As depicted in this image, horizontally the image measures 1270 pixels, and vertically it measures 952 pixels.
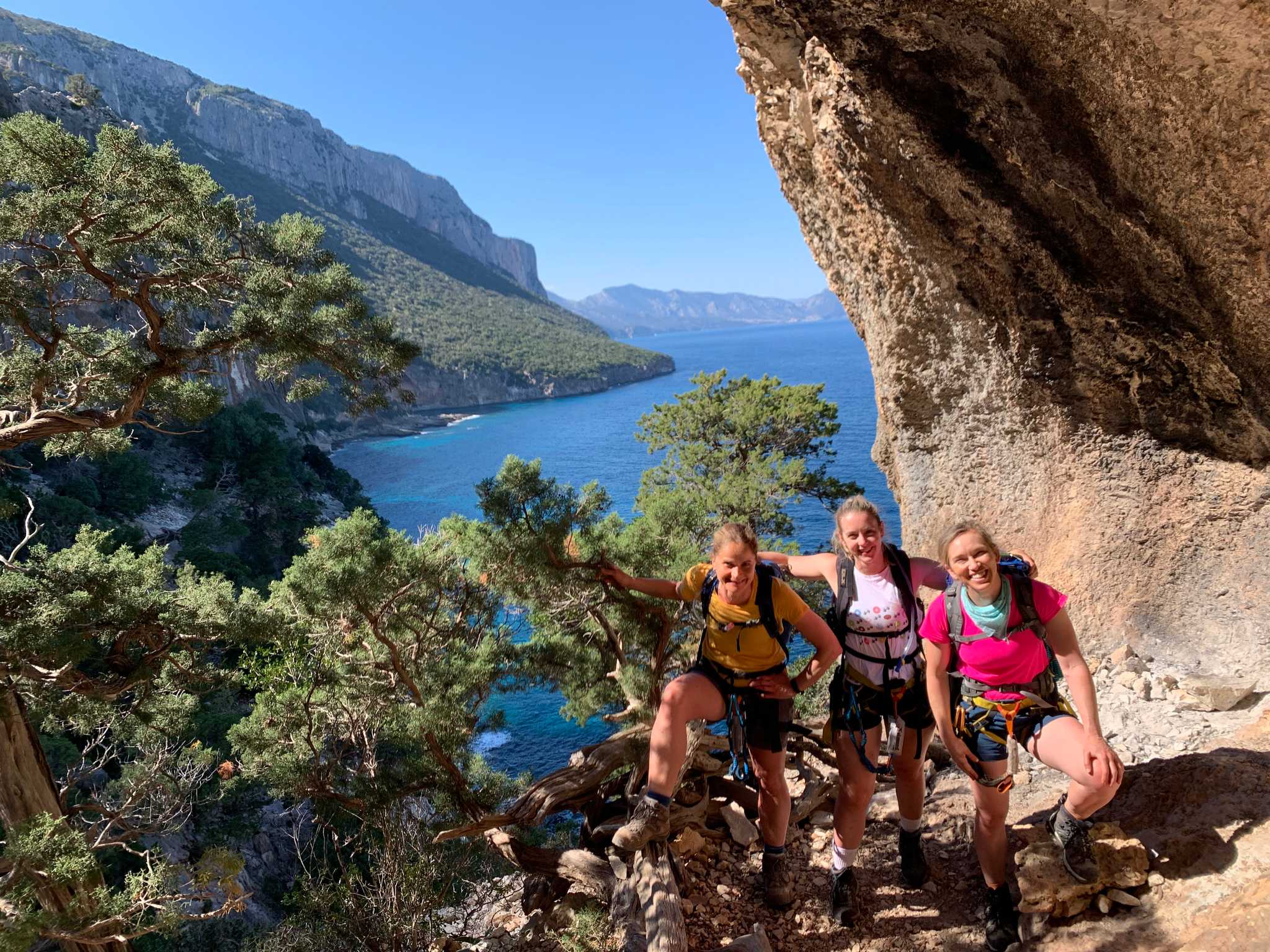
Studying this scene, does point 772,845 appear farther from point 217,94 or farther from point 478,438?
point 217,94

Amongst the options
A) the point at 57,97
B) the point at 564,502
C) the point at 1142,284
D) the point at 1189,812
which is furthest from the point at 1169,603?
the point at 57,97

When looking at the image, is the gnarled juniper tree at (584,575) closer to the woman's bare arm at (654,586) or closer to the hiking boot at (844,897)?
the woman's bare arm at (654,586)

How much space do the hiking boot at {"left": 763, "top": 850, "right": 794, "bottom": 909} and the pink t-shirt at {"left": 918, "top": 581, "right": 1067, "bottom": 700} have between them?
1.43 m

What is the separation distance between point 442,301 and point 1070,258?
98882 millimetres

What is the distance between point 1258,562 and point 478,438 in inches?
2384

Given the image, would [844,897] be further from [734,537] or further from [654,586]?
[734,537]

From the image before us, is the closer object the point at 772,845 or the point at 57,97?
the point at 772,845

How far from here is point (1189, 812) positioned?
2920 mm

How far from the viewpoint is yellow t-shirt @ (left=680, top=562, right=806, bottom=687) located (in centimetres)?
286

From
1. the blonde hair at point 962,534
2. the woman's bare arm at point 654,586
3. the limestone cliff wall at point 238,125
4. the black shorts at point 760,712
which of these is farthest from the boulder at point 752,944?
the limestone cliff wall at point 238,125

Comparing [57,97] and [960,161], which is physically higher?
[57,97]

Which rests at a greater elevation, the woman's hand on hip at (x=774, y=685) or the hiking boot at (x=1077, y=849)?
the woman's hand on hip at (x=774, y=685)

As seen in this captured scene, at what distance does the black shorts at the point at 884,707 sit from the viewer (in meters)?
2.92

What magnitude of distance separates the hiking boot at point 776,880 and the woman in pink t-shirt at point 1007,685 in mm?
1085
